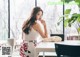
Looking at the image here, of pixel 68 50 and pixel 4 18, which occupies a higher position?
pixel 4 18

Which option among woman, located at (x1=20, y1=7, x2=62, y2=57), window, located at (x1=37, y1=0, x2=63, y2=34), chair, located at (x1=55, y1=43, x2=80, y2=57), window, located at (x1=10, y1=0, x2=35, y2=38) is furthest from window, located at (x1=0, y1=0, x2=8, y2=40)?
chair, located at (x1=55, y1=43, x2=80, y2=57)

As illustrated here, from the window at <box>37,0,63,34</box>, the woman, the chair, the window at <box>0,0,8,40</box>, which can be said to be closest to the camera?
the chair

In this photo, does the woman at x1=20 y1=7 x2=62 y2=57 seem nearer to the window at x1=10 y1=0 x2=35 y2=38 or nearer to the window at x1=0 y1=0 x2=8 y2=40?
the window at x1=10 y1=0 x2=35 y2=38

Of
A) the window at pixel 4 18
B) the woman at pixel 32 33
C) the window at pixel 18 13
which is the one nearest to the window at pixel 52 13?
the window at pixel 18 13

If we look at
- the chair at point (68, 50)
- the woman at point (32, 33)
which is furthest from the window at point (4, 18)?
the chair at point (68, 50)

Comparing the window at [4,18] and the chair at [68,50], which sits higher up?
the window at [4,18]

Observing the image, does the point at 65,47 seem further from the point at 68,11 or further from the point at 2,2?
the point at 2,2

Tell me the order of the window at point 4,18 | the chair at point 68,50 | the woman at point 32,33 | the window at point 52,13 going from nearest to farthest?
the chair at point 68,50, the woman at point 32,33, the window at point 52,13, the window at point 4,18

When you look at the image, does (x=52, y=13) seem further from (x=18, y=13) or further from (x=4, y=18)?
(x=4, y=18)

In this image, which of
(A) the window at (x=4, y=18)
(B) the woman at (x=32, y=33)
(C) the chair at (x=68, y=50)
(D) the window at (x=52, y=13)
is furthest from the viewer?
(A) the window at (x=4, y=18)

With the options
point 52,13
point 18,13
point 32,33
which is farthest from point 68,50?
point 18,13

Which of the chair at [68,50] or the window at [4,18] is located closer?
the chair at [68,50]

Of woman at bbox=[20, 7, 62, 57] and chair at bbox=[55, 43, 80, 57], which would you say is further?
woman at bbox=[20, 7, 62, 57]

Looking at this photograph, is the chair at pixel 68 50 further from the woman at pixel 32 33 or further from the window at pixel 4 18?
the window at pixel 4 18
